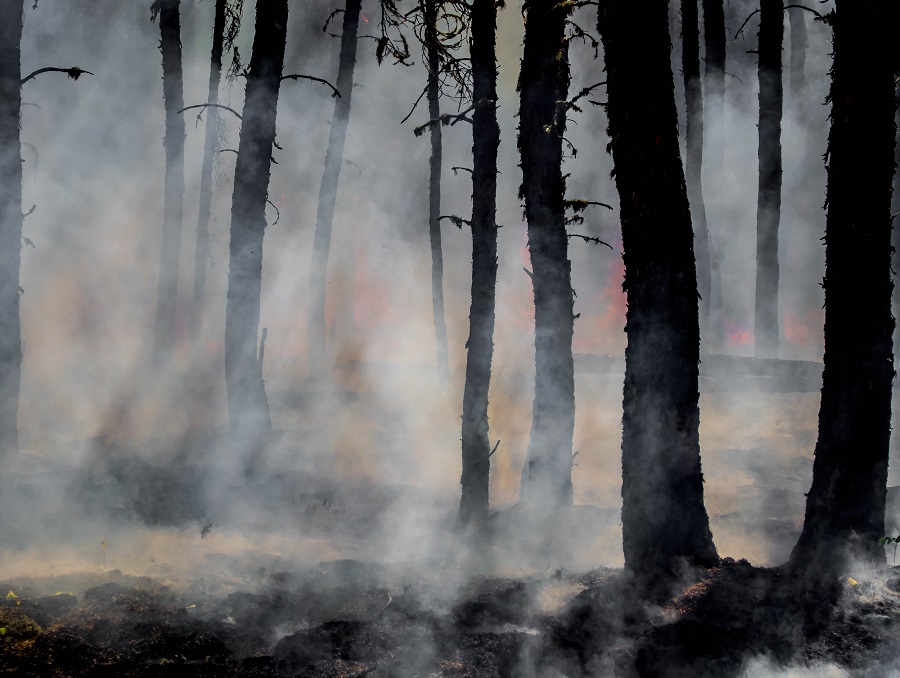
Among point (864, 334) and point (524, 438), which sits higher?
point (864, 334)

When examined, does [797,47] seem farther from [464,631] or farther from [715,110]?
[464,631]

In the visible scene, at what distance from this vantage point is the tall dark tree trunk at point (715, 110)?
16.0 meters

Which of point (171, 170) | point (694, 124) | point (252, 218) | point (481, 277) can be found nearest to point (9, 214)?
point (252, 218)

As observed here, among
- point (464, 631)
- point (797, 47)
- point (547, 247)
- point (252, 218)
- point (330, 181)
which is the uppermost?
point (797, 47)

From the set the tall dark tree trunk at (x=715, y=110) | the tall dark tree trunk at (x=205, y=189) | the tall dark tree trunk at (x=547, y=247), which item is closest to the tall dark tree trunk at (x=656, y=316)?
the tall dark tree trunk at (x=547, y=247)

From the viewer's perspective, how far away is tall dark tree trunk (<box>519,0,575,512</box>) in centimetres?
760

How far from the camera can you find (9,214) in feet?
25.1

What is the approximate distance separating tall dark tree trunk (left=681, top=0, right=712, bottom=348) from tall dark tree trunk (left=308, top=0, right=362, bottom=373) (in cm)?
729

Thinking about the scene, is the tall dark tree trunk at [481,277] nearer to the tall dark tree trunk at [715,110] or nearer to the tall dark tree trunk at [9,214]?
the tall dark tree trunk at [9,214]


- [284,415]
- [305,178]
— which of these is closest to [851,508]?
[284,415]

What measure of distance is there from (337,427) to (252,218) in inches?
169

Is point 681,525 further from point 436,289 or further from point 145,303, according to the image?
point 145,303

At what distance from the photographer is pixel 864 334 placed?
4.88m

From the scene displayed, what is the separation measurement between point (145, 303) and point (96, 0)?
34.4ft
